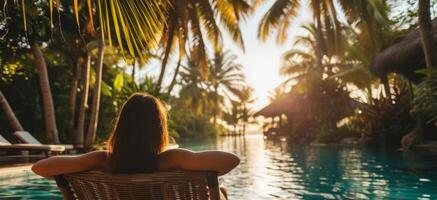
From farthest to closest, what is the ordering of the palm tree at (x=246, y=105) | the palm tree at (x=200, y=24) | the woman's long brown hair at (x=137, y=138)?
1. the palm tree at (x=246, y=105)
2. the palm tree at (x=200, y=24)
3. the woman's long brown hair at (x=137, y=138)

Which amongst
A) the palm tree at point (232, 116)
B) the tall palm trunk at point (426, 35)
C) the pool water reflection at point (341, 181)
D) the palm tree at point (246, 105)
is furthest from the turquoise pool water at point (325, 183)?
the palm tree at point (232, 116)

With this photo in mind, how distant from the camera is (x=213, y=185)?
1.60m

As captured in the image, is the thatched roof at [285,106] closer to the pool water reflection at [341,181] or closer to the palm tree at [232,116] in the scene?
the pool water reflection at [341,181]

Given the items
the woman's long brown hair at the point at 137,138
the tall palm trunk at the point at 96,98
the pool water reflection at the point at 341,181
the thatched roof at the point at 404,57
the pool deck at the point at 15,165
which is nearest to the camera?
the woman's long brown hair at the point at 137,138

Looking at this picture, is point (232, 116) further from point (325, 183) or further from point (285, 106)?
point (325, 183)

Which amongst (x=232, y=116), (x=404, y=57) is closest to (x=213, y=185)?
(x=404, y=57)

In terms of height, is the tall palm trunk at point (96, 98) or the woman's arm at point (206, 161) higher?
the tall palm trunk at point (96, 98)

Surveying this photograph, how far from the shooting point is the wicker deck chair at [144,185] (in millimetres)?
1587

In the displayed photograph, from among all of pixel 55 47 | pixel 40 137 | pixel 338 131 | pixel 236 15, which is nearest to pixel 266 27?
pixel 236 15

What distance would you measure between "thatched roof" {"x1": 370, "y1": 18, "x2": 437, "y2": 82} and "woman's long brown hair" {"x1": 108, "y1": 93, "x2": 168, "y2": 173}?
13022 millimetres

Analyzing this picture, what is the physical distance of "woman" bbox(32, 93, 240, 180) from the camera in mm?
1638

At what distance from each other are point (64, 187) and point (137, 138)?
377mm

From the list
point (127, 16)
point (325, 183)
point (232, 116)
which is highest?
point (232, 116)

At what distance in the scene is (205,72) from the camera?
17562 mm
